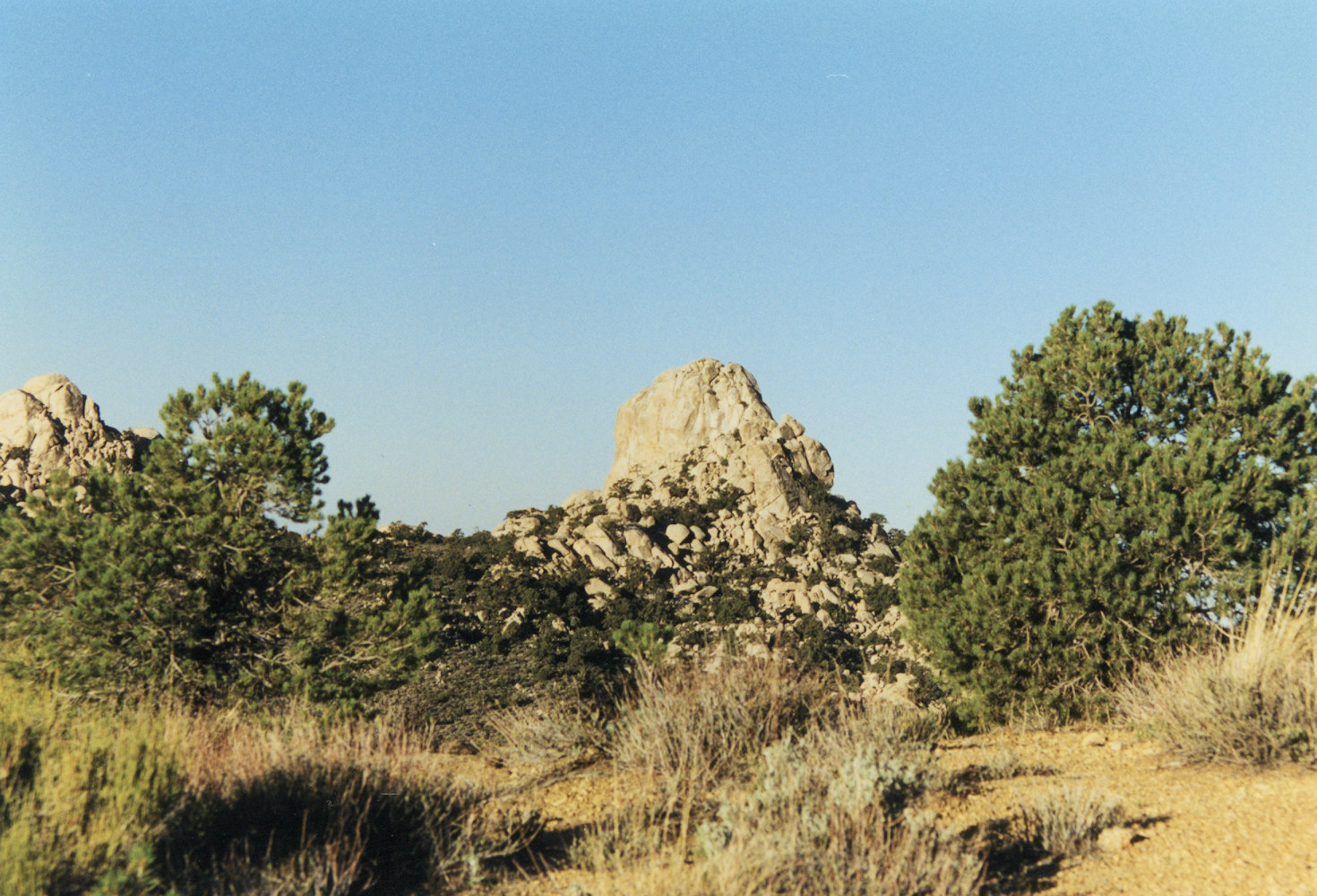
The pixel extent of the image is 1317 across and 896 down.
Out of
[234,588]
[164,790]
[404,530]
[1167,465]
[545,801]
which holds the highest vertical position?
[404,530]

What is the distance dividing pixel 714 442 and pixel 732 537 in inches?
475

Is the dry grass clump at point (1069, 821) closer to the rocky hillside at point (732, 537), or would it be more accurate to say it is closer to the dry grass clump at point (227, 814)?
the dry grass clump at point (227, 814)

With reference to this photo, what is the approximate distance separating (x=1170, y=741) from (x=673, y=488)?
46320 mm

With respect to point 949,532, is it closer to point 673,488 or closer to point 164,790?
point 164,790

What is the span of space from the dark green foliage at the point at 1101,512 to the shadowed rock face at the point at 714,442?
3367 centimetres

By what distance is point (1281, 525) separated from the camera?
12391mm

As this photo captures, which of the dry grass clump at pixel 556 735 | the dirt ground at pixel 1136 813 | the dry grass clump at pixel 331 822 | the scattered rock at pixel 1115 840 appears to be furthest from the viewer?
the dry grass clump at pixel 556 735

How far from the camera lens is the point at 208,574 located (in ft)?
41.3

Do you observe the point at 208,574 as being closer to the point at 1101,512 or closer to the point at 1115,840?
the point at 1115,840

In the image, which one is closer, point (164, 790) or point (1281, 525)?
point (164, 790)

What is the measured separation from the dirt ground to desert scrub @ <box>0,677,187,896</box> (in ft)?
6.21

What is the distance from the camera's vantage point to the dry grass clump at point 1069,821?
17.2 ft

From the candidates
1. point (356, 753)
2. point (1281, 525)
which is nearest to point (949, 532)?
point (1281, 525)

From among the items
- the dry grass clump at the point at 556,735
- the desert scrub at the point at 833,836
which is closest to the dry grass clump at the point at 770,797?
the desert scrub at the point at 833,836
